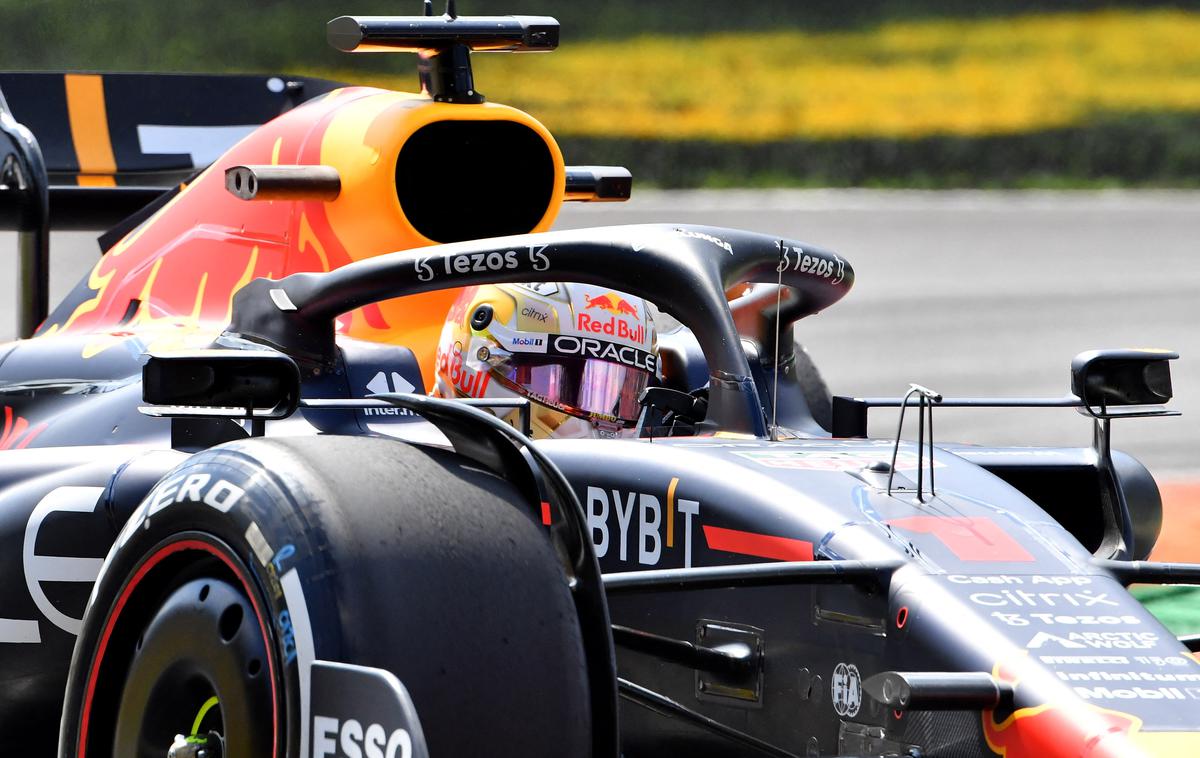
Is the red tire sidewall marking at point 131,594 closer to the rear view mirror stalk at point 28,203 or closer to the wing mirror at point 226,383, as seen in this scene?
the wing mirror at point 226,383

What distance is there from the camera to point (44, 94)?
5691 millimetres

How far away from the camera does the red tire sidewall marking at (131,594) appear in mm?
2258

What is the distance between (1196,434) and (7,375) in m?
7.97

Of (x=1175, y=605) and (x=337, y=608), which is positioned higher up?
(x=337, y=608)

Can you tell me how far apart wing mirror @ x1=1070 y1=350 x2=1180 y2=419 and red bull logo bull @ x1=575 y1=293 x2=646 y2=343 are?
1.15 metres

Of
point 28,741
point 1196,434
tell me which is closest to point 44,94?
point 28,741

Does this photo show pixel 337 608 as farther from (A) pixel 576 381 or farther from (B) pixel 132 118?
(B) pixel 132 118

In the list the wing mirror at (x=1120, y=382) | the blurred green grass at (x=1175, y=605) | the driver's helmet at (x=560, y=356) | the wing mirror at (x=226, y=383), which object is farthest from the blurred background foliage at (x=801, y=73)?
the wing mirror at (x=1120, y=382)

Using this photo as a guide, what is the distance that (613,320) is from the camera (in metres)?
3.96

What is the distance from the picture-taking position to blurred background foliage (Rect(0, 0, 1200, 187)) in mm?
18500

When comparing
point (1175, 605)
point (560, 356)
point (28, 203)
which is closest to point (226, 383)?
point (560, 356)

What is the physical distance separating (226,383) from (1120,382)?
1532 millimetres

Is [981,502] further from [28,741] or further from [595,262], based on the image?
[28,741]

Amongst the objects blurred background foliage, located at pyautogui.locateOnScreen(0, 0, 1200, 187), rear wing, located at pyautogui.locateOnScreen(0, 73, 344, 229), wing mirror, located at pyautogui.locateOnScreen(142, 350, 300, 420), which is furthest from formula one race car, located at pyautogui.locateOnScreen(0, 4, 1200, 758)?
blurred background foliage, located at pyautogui.locateOnScreen(0, 0, 1200, 187)
